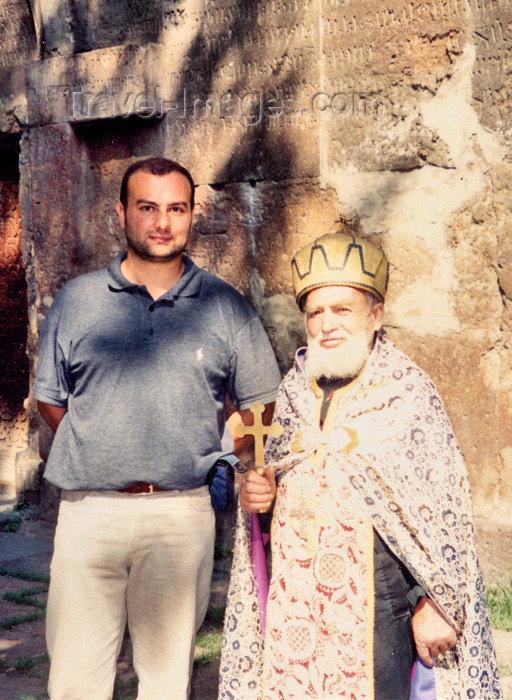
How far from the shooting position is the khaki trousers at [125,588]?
2.98 m

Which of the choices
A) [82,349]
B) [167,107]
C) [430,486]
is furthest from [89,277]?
[167,107]

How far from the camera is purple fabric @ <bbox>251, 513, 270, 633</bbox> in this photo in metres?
2.94

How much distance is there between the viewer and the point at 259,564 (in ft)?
9.71

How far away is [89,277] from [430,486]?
1.22 m

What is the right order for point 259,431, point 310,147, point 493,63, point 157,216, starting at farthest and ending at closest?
1. point 310,147
2. point 493,63
3. point 157,216
4. point 259,431

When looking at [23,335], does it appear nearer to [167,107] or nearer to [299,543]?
[167,107]

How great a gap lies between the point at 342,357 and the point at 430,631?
769mm

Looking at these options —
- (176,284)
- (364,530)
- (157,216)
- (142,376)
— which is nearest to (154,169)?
(157,216)

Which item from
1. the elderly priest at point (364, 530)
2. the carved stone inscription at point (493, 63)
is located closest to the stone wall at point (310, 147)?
the carved stone inscription at point (493, 63)

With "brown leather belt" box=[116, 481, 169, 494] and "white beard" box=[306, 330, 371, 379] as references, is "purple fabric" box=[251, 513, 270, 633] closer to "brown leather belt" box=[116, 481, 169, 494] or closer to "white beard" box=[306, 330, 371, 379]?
"brown leather belt" box=[116, 481, 169, 494]

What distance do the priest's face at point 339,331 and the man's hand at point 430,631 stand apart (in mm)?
664

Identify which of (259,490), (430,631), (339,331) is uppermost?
(339,331)

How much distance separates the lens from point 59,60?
5465 mm

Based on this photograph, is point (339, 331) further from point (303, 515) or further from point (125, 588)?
point (125, 588)
